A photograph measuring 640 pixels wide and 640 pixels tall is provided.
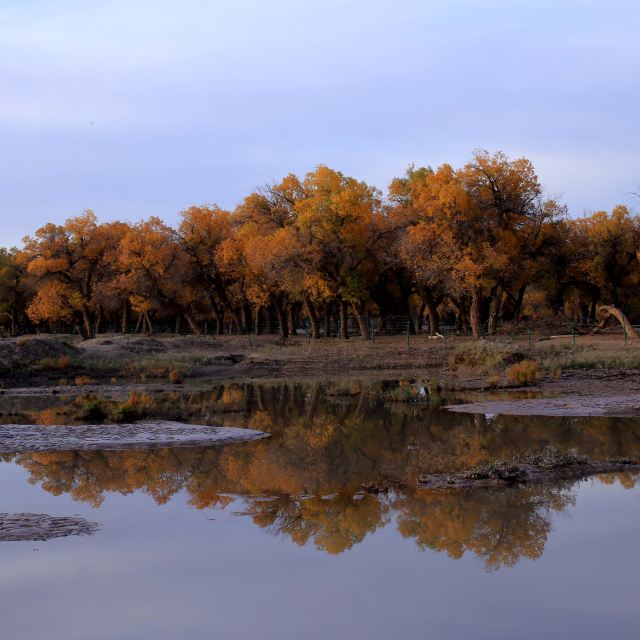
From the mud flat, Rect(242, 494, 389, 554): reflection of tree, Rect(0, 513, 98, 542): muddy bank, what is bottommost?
the mud flat

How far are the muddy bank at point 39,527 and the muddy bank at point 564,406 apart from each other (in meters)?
14.2

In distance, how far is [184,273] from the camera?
219 ft

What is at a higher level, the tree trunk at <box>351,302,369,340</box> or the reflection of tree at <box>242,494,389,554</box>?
the tree trunk at <box>351,302,369,340</box>

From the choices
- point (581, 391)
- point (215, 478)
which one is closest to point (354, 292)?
point (581, 391)

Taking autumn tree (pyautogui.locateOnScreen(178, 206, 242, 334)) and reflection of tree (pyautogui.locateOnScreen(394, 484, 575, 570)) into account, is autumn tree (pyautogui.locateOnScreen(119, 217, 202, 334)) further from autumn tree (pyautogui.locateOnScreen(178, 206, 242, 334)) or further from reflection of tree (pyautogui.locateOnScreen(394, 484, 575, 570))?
reflection of tree (pyautogui.locateOnScreen(394, 484, 575, 570))

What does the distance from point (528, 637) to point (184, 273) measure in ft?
202

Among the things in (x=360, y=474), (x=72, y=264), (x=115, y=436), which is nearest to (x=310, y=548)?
(x=360, y=474)

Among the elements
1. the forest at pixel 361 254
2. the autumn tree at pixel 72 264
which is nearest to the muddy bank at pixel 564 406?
the forest at pixel 361 254

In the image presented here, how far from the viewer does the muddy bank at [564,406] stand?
2214 centimetres

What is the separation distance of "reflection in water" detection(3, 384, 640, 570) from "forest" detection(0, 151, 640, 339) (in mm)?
27810

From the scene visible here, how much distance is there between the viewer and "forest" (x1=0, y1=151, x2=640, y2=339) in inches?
2007

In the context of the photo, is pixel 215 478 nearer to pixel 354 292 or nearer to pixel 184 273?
pixel 354 292

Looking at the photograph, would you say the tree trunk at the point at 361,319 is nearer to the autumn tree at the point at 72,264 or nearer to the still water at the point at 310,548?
the autumn tree at the point at 72,264

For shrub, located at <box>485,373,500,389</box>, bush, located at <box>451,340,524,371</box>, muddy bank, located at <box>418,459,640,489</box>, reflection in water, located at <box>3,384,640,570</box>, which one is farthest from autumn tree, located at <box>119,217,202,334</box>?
muddy bank, located at <box>418,459,640,489</box>
